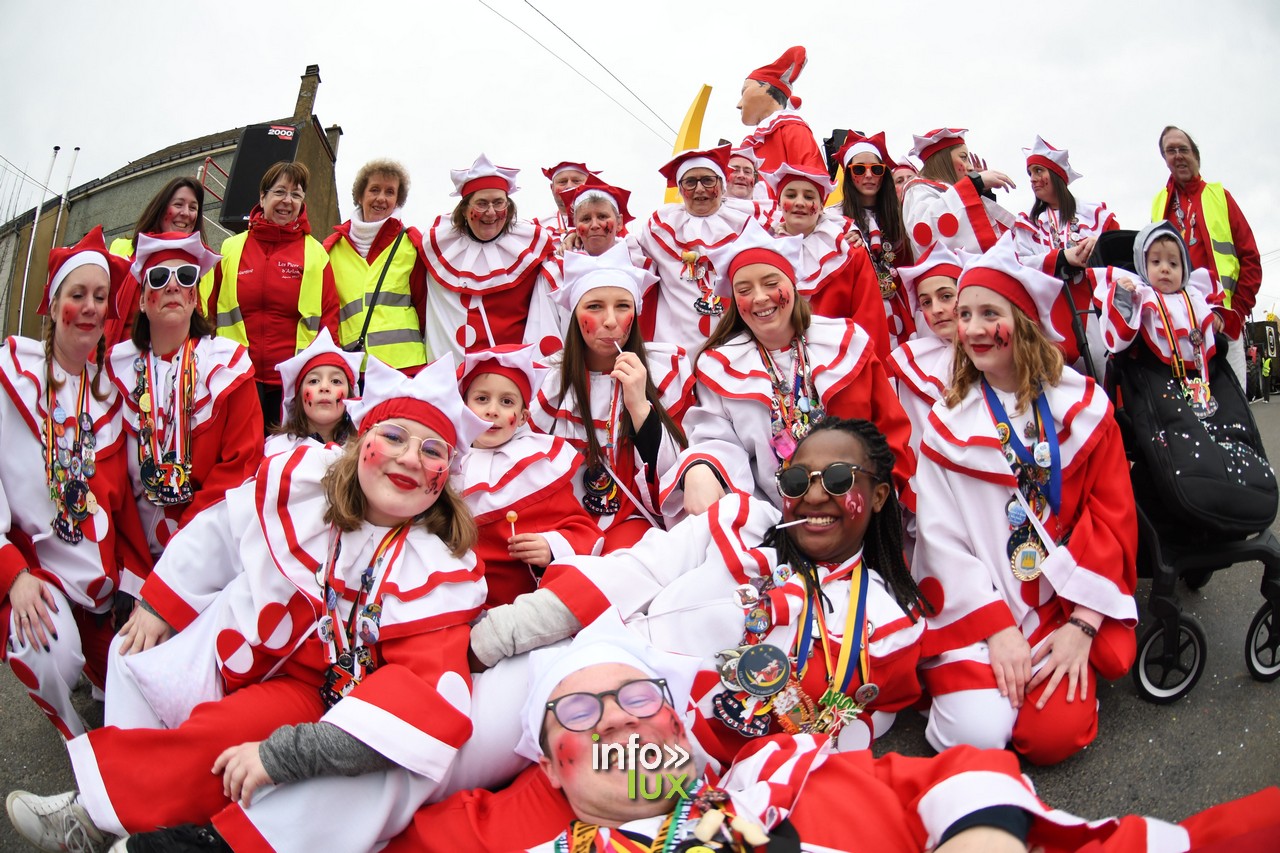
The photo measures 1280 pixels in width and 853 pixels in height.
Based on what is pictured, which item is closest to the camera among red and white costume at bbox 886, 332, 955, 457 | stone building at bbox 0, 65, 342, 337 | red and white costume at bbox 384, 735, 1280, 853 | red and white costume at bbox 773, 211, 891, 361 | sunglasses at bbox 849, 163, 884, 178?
red and white costume at bbox 384, 735, 1280, 853

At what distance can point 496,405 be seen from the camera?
3648 millimetres

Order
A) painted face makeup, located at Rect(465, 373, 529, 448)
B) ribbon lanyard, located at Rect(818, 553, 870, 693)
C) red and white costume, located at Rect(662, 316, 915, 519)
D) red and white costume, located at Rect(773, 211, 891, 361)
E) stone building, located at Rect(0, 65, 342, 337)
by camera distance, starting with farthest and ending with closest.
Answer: stone building, located at Rect(0, 65, 342, 337), red and white costume, located at Rect(773, 211, 891, 361), red and white costume, located at Rect(662, 316, 915, 519), painted face makeup, located at Rect(465, 373, 529, 448), ribbon lanyard, located at Rect(818, 553, 870, 693)

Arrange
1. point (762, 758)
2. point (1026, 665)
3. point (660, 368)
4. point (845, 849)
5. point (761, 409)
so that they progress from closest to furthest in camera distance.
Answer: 1. point (845, 849)
2. point (762, 758)
3. point (1026, 665)
4. point (761, 409)
5. point (660, 368)

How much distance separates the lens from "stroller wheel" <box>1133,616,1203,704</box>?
3.33 m

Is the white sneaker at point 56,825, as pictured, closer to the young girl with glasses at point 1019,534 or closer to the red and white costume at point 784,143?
the young girl with glasses at point 1019,534

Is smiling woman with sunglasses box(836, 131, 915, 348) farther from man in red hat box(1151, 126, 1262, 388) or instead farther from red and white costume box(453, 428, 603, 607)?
red and white costume box(453, 428, 603, 607)

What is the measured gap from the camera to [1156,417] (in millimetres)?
3621

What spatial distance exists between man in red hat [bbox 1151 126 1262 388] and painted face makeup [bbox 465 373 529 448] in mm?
5787

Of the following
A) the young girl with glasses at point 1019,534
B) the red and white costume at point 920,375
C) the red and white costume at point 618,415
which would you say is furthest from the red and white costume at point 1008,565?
the red and white costume at point 618,415

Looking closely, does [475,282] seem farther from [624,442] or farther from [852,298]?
[852,298]

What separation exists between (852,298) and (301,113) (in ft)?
72.6

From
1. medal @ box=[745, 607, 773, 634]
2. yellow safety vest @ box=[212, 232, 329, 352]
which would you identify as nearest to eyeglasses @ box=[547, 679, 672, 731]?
medal @ box=[745, 607, 773, 634]

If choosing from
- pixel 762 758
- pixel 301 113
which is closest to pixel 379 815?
pixel 762 758

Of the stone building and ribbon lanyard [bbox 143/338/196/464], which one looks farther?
the stone building
